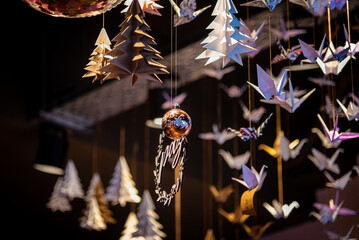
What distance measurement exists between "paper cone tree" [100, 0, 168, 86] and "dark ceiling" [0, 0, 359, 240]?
290cm

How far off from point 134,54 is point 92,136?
5.02 m

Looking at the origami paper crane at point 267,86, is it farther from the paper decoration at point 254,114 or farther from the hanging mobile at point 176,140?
the hanging mobile at point 176,140

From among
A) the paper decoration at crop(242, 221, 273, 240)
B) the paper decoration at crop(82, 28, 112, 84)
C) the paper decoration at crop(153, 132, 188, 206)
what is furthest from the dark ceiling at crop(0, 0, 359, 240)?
the paper decoration at crop(153, 132, 188, 206)

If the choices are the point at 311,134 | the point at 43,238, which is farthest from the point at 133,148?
the point at 311,134

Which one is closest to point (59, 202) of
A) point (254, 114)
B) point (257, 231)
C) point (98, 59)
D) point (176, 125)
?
point (257, 231)

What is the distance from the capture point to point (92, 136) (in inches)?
263

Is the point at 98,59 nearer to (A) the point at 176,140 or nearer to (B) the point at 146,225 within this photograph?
(A) the point at 176,140

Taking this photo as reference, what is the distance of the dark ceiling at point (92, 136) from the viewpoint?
5.67m

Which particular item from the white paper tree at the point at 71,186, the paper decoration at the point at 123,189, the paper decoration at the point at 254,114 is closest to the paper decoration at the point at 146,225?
the paper decoration at the point at 123,189

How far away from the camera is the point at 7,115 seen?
595 centimetres

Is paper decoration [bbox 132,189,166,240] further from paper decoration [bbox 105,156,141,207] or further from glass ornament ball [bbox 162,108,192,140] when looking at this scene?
glass ornament ball [bbox 162,108,192,140]

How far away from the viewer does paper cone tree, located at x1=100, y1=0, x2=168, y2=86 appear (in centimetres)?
174

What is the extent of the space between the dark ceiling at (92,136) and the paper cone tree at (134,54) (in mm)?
2905

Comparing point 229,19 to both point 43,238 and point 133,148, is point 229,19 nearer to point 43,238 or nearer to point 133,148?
point 133,148
